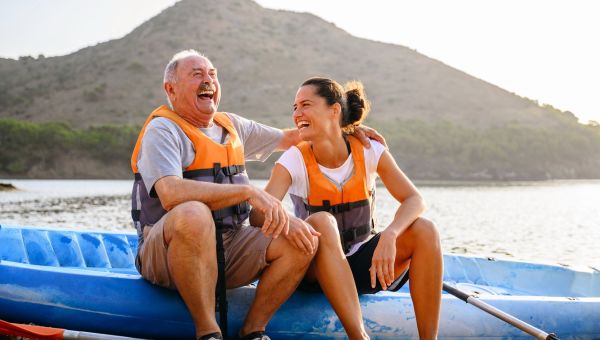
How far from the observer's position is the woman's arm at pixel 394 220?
3.30m

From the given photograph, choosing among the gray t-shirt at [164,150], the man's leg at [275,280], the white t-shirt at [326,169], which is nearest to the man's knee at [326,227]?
the man's leg at [275,280]

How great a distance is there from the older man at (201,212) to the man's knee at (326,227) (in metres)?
0.06

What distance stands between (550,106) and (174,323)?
236 feet

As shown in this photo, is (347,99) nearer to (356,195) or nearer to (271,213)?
(356,195)

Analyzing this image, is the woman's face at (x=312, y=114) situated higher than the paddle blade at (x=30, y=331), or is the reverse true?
the woman's face at (x=312, y=114)

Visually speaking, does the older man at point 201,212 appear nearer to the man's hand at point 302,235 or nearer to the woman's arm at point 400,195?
the man's hand at point 302,235

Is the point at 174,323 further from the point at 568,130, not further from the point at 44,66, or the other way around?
the point at 44,66

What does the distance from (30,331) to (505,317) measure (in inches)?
95.0

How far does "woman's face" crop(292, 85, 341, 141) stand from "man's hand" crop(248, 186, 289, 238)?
66 cm

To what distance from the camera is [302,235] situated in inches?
123

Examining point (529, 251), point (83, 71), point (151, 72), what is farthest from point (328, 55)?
point (529, 251)

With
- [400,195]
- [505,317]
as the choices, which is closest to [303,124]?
[400,195]

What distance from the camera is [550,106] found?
6994cm

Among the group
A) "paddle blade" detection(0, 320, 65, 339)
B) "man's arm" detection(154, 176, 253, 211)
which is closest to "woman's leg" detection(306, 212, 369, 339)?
"man's arm" detection(154, 176, 253, 211)
